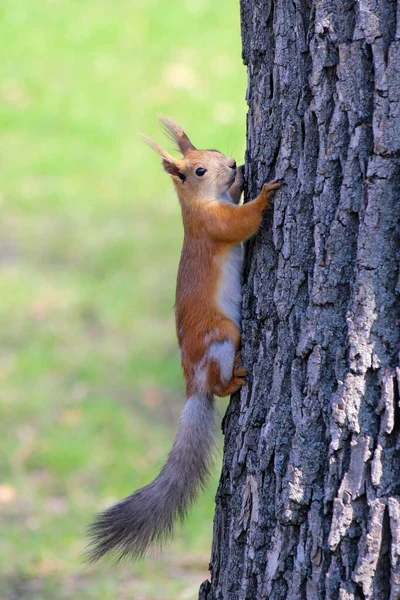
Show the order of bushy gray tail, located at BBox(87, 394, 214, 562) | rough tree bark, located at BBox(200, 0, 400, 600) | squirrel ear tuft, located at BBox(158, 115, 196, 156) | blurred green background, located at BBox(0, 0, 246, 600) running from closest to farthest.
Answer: rough tree bark, located at BBox(200, 0, 400, 600) < bushy gray tail, located at BBox(87, 394, 214, 562) < squirrel ear tuft, located at BBox(158, 115, 196, 156) < blurred green background, located at BBox(0, 0, 246, 600)

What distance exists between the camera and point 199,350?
2.52 m

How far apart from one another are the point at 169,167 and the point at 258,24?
0.84 meters

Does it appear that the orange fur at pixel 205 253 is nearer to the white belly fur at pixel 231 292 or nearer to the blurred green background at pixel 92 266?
the white belly fur at pixel 231 292

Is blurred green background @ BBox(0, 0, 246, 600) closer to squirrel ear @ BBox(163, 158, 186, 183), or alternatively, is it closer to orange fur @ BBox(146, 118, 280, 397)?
orange fur @ BBox(146, 118, 280, 397)

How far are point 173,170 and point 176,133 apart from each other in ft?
0.41

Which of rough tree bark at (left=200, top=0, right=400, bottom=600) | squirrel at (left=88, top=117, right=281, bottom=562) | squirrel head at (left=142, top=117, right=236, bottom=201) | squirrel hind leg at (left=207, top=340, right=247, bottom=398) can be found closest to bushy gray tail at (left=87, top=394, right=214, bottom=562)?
squirrel at (left=88, top=117, right=281, bottom=562)

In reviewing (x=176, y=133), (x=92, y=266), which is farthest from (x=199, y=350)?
(x=92, y=266)

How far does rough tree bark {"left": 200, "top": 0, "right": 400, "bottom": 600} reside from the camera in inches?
68.6

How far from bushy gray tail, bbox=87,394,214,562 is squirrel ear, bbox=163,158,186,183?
816 millimetres

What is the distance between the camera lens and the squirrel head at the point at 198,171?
2803 mm

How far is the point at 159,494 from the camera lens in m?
2.32

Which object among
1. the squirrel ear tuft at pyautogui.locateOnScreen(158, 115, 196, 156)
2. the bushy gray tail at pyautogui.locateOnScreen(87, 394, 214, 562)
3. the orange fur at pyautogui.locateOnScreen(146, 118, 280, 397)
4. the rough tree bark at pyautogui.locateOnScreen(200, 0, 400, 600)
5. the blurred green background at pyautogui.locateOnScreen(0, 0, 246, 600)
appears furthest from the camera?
the blurred green background at pyautogui.locateOnScreen(0, 0, 246, 600)

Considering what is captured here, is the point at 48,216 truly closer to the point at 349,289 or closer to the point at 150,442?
the point at 150,442

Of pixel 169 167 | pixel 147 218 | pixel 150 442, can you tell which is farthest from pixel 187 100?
pixel 169 167
